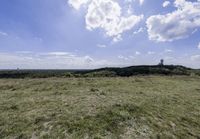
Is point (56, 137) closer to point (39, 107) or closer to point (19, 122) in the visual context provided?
point (19, 122)

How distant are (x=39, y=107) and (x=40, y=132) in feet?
10.4

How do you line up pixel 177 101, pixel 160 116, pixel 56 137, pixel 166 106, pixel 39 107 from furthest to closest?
pixel 177 101 < pixel 166 106 < pixel 39 107 < pixel 160 116 < pixel 56 137

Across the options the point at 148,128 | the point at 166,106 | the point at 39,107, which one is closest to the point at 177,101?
the point at 166,106

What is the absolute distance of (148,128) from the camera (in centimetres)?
822

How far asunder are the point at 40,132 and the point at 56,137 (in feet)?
2.40

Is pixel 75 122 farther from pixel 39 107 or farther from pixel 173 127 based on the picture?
pixel 173 127

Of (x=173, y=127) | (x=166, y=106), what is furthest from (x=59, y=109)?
(x=166, y=106)

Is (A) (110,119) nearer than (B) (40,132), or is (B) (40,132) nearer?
(B) (40,132)

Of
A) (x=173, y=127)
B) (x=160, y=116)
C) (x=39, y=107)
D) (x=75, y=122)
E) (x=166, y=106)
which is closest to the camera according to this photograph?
(x=75, y=122)

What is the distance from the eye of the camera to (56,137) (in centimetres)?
709

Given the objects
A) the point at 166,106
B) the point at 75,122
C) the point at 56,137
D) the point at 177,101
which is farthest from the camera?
the point at 177,101

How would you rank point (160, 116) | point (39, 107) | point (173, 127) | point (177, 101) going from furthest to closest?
1. point (177, 101)
2. point (39, 107)
3. point (160, 116)
4. point (173, 127)

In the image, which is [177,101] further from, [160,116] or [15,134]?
[15,134]

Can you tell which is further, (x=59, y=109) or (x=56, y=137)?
(x=59, y=109)
